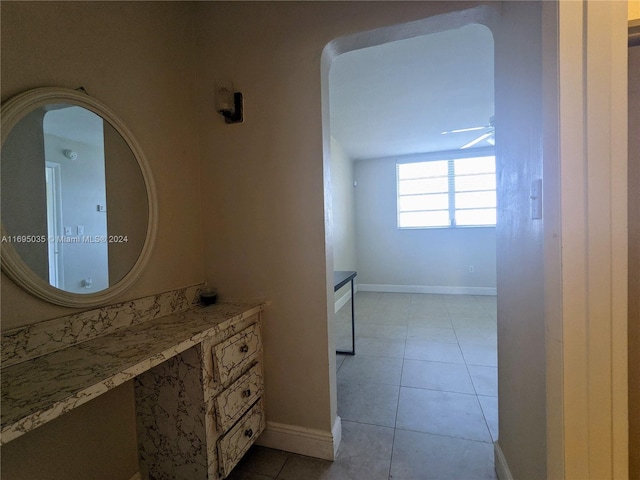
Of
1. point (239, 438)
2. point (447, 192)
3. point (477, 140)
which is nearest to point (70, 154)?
point (239, 438)

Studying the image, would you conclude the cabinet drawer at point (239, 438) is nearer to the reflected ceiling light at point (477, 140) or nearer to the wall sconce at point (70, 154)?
the wall sconce at point (70, 154)

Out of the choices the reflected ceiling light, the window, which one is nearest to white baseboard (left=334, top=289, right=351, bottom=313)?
the window

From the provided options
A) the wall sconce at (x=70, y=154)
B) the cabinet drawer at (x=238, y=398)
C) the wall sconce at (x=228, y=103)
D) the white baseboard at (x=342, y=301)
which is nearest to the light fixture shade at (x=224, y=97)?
the wall sconce at (x=228, y=103)

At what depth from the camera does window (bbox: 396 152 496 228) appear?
4.74 metres

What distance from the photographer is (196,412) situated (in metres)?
1.09

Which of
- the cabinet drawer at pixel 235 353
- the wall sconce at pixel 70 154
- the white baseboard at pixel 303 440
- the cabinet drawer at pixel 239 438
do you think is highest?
Answer: the wall sconce at pixel 70 154

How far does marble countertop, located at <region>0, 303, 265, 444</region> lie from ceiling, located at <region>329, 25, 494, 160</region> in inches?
85.0

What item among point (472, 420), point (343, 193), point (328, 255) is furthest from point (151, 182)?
point (343, 193)

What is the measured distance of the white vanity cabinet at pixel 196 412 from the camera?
1.09m

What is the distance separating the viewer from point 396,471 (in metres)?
1.31

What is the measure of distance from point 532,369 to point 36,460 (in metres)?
1.67

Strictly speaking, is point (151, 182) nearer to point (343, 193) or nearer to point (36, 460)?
point (36, 460)

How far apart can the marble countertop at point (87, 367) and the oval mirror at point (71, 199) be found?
20 centimetres

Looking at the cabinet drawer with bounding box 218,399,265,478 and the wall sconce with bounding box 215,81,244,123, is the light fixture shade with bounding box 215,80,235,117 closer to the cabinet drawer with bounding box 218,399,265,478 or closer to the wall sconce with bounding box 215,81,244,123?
the wall sconce with bounding box 215,81,244,123
